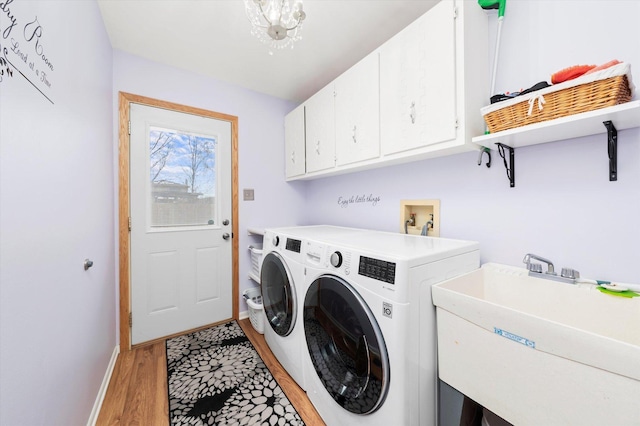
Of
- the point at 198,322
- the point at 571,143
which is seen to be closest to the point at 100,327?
the point at 198,322

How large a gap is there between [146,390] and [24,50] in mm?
1897

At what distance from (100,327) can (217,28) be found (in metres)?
2.14

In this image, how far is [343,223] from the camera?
246 cm

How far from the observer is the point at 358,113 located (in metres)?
1.73

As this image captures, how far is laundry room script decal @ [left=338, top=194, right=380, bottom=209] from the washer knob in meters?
0.98

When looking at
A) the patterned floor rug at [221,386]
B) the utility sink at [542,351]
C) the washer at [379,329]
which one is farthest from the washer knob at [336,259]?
the patterned floor rug at [221,386]

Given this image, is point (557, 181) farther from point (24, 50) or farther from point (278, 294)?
point (24, 50)

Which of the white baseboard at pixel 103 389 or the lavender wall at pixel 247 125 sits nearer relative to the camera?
the white baseboard at pixel 103 389

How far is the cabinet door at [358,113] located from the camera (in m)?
1.59

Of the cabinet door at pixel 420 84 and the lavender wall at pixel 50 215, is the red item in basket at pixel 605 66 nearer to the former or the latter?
the cabinet door at pixel 420 84

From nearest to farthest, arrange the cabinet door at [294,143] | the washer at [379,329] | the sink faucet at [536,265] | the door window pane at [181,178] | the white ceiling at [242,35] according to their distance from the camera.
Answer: the washer at [379,329]
the sink faucet at [536,265]
the white ceiling at [242,35]
the door window pane at [181,178]
the cabinet door at [294,143]

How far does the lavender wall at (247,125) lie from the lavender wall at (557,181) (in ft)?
5.69

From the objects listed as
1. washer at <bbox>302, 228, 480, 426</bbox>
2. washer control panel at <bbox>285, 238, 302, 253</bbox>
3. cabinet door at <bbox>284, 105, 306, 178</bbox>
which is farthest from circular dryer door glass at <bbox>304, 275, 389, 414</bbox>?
cabinet door at <bbox>284, 105, 306, 178</bbox>

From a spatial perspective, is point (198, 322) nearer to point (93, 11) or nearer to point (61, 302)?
point (61, 302)
